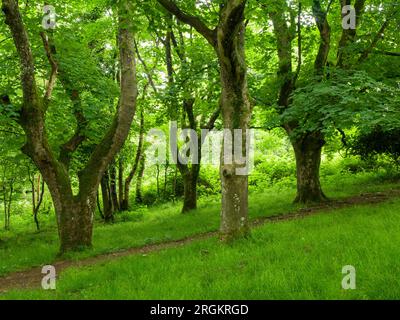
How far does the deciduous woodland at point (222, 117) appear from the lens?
878cm

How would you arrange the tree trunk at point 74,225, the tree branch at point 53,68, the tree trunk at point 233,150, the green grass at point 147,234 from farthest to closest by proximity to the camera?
the tree branch at point 53,68 < the green grass at point 147,234 < the tree trunk at point 74,225 < the tree trunk at point 233,150

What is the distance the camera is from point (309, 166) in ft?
50.5

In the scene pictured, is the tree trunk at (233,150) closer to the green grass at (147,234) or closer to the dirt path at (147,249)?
the dirt path at (147,249)

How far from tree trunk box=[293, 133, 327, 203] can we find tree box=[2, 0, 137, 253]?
6951 millimetres

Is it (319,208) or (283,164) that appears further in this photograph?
(283,164)

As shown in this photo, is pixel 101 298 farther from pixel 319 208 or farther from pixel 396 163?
pixel 396 163

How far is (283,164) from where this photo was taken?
27.8m

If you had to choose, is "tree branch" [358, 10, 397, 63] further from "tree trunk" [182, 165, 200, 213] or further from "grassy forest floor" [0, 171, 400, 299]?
"tree trunk" [182, 165, 200, 213]

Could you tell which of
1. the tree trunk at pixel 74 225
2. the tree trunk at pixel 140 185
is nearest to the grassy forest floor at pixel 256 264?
the tree trunk at pixel 74 225

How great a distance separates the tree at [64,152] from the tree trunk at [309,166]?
695 centimetres

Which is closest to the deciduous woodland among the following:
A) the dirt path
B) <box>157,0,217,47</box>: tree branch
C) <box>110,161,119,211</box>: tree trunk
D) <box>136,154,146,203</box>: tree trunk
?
<box>157,0,217,47</box>: tree branch
